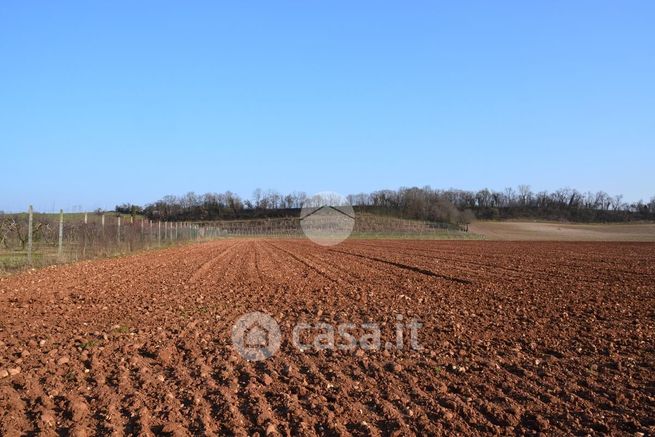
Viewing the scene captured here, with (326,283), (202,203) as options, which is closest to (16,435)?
(326,283)

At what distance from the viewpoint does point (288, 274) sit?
1780 cm

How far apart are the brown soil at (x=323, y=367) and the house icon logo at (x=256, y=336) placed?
0.15 m

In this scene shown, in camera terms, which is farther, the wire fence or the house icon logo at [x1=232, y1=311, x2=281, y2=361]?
the wire fence

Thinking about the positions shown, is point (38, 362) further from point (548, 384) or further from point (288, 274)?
point (288, 274)

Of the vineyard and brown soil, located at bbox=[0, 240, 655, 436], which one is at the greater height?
the vineyard

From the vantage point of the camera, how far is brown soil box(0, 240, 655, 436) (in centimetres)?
458

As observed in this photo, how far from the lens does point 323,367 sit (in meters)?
6.22
